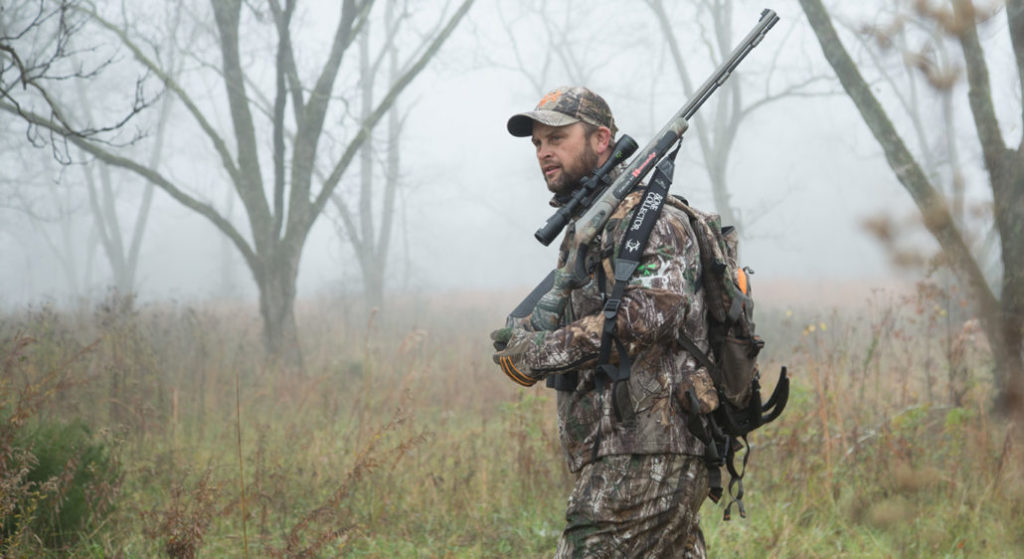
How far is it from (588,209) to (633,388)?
59 cm

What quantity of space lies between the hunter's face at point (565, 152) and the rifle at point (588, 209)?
0.05m

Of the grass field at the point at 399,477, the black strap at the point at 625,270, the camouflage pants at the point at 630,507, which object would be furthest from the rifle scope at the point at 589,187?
the grass field at the point at 399,477

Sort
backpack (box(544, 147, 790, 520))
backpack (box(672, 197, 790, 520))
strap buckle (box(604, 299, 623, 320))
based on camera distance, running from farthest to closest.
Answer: backpack (box(672, 197, 790, 520))
backpack (box(544, 147, 790, 520))
strap buckle (box(604, 299, 623, 320))

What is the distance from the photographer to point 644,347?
200 centimetres

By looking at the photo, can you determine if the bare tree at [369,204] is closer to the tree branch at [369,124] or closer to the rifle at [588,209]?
the tree branch at [369,124]

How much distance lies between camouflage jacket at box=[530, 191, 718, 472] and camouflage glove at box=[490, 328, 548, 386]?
3 centimetres

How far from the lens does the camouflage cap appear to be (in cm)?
229

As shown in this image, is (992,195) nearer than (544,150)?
No

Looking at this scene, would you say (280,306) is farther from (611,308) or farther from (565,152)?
(611,308)

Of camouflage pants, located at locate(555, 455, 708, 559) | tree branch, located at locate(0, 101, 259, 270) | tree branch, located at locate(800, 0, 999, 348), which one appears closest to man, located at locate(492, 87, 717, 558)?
camouflage pants, located at locate(555, 455, 708, 559)

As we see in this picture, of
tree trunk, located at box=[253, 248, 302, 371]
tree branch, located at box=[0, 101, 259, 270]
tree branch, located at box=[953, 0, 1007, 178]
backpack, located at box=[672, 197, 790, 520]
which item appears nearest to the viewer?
backpack, located at box=[672, 197, 790, 520]

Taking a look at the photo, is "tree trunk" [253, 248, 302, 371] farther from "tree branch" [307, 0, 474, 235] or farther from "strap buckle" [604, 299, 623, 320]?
"strap buckle" [604, 299, 623, 320]

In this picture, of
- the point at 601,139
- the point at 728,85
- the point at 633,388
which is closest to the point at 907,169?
the point at 601,139

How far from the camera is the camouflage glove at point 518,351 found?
6.77ft
